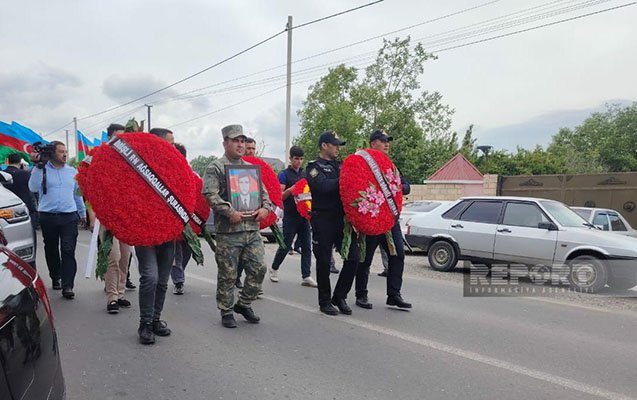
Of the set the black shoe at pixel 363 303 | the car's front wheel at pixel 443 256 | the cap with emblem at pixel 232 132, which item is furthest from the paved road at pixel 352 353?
the car's front wheel at pixel 443 256

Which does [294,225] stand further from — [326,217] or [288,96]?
[288,96]

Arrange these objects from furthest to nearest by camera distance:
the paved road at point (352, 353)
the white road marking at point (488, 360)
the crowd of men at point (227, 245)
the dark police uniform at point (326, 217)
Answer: the dark police uniform at point (326, 217), the crowd of men at point (227, 245), the white road marking at point (488, 360), the paved road at point (352, 353)

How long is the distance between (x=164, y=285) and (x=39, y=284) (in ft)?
7.55

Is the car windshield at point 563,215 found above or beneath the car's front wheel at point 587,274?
above

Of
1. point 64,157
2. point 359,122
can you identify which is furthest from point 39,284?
point 359,122

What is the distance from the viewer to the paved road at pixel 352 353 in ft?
11.1

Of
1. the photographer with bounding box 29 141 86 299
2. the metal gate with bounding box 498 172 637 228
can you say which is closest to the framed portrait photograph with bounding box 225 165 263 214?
the photographer with bounding box 29 141 86 299

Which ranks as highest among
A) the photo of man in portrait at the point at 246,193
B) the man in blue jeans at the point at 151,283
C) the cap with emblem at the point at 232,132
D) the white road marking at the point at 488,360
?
the cap with emblem at the point at 232,132

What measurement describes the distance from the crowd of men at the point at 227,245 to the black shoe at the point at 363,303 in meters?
0.01

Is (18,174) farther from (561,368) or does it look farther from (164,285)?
(561,368)

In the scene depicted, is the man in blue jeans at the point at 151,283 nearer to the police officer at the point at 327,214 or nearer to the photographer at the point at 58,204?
the police officer at the point at 327,214

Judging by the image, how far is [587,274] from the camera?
7.34m

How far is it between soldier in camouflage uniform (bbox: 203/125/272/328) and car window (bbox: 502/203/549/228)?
17.1ft

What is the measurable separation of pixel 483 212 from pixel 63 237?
667cm
